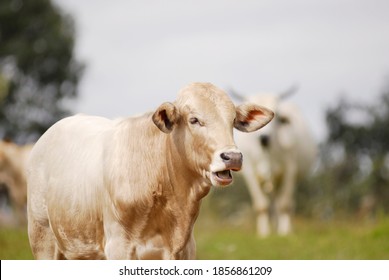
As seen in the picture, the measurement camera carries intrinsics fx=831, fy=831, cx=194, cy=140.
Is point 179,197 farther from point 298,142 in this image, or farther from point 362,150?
point 362,150

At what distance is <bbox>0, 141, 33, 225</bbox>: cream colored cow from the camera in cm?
1481

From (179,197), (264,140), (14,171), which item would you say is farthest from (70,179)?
(14,171)

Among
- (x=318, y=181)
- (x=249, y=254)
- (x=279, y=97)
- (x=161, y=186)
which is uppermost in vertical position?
(x=318, y=181)

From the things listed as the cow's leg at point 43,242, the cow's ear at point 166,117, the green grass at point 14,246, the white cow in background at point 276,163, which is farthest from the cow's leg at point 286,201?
the cow's ear at point 166,117

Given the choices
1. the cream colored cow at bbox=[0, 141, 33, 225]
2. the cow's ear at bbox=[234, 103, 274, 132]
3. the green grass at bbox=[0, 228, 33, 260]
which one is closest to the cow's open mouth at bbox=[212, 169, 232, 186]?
the cow's ear at bbox=[234, 103, 274, 132]

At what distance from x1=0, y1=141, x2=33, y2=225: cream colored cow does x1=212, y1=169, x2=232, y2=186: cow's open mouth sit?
34.6ft

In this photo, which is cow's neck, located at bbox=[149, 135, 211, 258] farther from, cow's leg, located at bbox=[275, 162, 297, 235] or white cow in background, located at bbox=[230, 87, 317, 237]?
cow's leg, located at bbox=[275, 162, 297, 235]

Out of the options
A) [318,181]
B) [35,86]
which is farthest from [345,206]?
[35,86]

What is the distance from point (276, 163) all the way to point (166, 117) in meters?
8.62

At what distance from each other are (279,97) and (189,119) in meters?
8.46

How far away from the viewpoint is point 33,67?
23.6 meters
